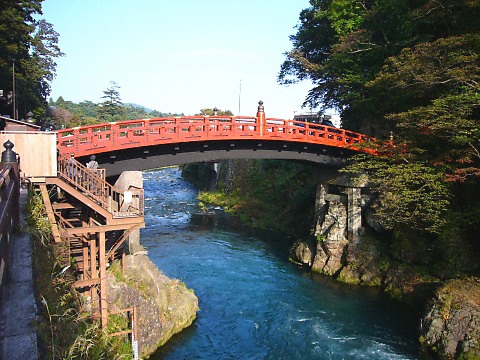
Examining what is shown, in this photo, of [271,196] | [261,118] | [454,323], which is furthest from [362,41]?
[454,323]

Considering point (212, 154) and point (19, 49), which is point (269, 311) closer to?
point (212, 154)

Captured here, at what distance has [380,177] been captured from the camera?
21.3 meters

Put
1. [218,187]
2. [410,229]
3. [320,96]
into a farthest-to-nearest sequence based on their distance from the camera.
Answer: [218,187] < [320,96] < [410,229]

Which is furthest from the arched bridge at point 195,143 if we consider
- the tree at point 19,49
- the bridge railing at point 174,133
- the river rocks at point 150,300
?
the tree at point 19,49

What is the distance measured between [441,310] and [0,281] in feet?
50.9

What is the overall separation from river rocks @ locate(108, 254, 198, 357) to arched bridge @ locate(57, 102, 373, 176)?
4.66m

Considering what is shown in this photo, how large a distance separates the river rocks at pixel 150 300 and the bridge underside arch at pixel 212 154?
14.7 feet

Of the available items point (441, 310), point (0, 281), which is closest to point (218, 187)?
point (441, 310)

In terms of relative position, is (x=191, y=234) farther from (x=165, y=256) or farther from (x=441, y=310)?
(x=441, y=310)

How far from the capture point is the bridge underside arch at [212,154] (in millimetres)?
16703

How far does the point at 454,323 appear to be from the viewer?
548 inches

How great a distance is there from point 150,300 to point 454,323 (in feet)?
38.9

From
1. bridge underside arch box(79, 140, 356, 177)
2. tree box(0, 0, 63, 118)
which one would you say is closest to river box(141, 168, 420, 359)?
bridge underside arch box(79, 140, 356, 177)

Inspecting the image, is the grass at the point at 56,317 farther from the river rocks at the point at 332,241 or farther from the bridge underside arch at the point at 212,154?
the river rocks at the point at 332,241
